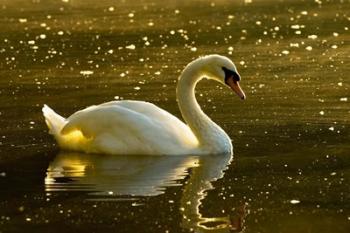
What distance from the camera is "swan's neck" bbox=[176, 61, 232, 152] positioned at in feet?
45.2

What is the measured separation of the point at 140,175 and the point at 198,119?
1.75 metres

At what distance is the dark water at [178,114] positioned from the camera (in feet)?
35.4

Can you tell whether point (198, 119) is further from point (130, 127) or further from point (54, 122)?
point (54, 122)

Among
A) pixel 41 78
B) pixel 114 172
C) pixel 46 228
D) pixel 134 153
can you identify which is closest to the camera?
pixel 46 228

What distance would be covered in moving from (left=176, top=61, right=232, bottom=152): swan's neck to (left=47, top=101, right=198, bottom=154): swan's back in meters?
0.14

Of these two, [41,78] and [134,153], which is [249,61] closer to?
[41,78]

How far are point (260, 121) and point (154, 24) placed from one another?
1567 centimetres

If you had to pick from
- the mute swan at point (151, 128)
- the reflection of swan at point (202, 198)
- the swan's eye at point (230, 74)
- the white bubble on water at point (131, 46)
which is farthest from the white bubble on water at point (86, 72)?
the reflection of swan at point (202, 198)

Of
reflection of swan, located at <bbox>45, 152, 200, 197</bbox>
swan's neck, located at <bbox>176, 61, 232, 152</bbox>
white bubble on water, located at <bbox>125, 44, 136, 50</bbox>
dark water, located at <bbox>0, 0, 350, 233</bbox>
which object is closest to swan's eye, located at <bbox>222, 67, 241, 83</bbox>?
swan's neck, located at <bbox>176, 61, 232, 152</bbox>

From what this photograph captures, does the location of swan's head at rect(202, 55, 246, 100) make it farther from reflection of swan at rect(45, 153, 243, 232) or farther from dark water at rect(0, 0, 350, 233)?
reflection of swan at rect(45, 153, 243, 232)

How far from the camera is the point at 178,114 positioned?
1623cm

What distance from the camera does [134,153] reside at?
13.8 meters

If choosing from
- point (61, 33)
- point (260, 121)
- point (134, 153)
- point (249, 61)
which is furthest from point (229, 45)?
point (134, 153)

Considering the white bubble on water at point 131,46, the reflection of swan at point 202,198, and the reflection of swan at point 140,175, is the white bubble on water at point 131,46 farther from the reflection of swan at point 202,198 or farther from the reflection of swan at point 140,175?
the reflection of swan at point 202,198
